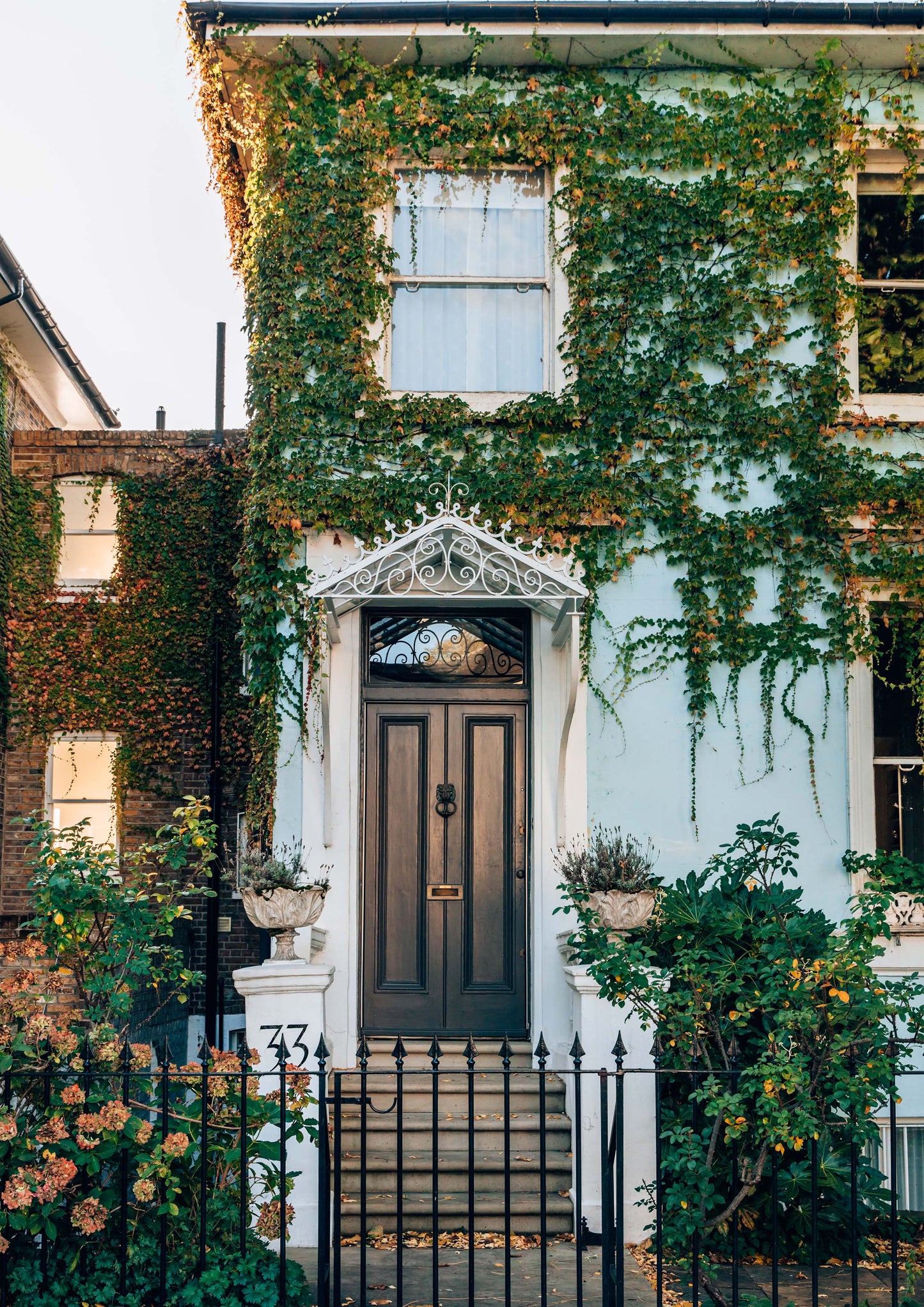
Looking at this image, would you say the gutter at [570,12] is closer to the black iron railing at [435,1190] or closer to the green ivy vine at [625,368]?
the green ivy vine at [625,368]

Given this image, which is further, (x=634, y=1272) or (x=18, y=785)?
(x=18, y=785)

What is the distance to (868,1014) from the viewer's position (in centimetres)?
562

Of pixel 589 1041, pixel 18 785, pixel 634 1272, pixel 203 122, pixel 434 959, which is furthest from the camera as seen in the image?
pixel 18 785

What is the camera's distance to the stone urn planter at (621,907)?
6.70m

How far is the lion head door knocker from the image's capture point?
8.23m

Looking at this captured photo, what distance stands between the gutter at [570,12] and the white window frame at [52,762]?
7.45 meters

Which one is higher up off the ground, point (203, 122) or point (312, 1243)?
point (203, 122)

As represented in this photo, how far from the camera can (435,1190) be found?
181 inches

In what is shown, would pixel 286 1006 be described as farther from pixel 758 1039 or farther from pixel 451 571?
pixel 451 571

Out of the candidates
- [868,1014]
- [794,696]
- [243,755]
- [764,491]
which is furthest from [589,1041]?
[243,755]

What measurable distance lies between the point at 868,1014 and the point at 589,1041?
168 centimetres

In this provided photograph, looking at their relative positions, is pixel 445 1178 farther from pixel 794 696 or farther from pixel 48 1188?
pixel 794 696

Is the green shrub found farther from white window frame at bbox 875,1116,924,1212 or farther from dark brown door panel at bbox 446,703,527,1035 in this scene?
dark brown door panel at bbox 446,703,527,1035

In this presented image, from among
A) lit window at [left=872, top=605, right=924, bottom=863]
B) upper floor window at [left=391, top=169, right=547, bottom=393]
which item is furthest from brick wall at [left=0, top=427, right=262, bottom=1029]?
lit window at [left=872, top=605, right=924, bottom=863]
